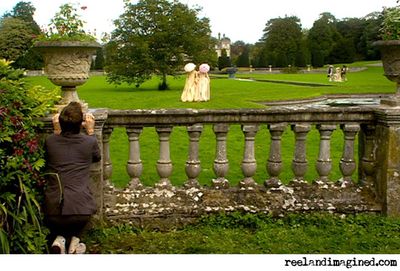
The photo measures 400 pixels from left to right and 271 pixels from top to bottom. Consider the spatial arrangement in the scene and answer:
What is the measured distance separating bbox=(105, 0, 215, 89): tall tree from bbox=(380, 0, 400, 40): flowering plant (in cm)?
3020

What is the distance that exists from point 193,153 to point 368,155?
1.87m

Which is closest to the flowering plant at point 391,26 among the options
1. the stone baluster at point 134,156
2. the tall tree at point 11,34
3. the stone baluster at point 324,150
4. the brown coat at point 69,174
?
the stone baluster at point 324,150

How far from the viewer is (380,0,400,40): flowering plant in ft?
17.8

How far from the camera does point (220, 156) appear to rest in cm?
555

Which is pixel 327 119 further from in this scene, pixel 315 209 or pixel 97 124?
pixel 97 124

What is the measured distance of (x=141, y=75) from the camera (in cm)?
3631

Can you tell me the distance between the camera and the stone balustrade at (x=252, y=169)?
5.40 metres

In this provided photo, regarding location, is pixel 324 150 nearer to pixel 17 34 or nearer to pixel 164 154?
pixel 164 154

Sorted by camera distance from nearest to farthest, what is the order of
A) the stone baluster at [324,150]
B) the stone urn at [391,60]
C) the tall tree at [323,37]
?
Answer: the stone urn at [391,60], the stone baluster at [324,150], the tall tree at [323,37]

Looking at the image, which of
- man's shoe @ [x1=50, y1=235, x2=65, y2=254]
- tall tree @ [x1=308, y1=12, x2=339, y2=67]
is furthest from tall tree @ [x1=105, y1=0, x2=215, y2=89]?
tall tree @ [x1=308, y1=12, x2=339, y2=67]

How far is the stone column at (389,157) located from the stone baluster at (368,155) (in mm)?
103

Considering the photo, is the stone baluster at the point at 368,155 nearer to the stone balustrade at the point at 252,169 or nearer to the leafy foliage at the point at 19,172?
the stone balustrade at the point at 252,169

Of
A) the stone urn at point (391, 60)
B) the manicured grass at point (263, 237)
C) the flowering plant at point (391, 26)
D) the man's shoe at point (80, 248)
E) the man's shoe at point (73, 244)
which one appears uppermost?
the flowering plant at point (391, 26)

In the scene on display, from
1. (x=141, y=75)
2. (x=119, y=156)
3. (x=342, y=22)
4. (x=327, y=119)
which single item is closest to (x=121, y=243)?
(x=327, y=119)
